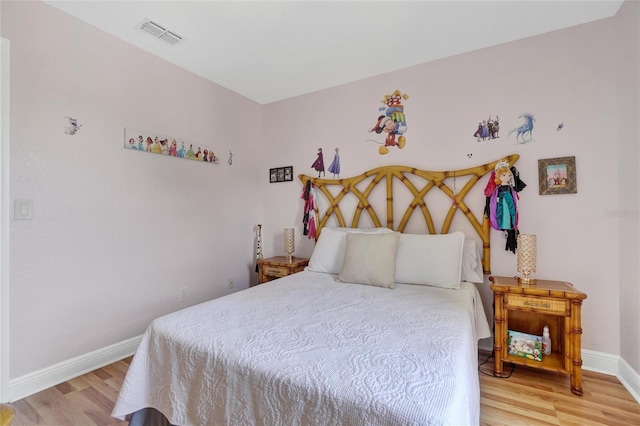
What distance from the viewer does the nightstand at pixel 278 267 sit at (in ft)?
9.50

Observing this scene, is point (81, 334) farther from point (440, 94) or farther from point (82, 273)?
point (440, 94)

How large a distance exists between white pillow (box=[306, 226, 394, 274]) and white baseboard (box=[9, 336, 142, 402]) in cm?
156

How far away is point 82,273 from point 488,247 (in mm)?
3011

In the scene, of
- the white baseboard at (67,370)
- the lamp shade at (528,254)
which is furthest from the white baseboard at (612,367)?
the white baseboard at (67,370)

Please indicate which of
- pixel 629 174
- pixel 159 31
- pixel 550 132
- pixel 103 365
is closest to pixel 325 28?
pixel 159 31

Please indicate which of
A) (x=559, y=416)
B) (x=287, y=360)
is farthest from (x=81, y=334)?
(x=559, y=416)

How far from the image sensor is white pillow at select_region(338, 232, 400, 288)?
2.06 meters

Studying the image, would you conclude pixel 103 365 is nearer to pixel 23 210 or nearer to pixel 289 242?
pixel 23 210

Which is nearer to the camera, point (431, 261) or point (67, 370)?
point (67, 370)

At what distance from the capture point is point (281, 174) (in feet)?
11.2

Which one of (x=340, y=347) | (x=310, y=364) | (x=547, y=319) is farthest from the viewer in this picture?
(x=547, y=319)

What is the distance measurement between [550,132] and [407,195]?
1.12m

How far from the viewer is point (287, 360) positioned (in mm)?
1053

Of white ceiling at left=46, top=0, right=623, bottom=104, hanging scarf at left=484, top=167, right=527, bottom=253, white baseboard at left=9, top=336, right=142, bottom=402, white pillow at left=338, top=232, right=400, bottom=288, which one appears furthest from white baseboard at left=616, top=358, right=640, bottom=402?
white baseboard at left=9, top=336, right=142, bottom=402
